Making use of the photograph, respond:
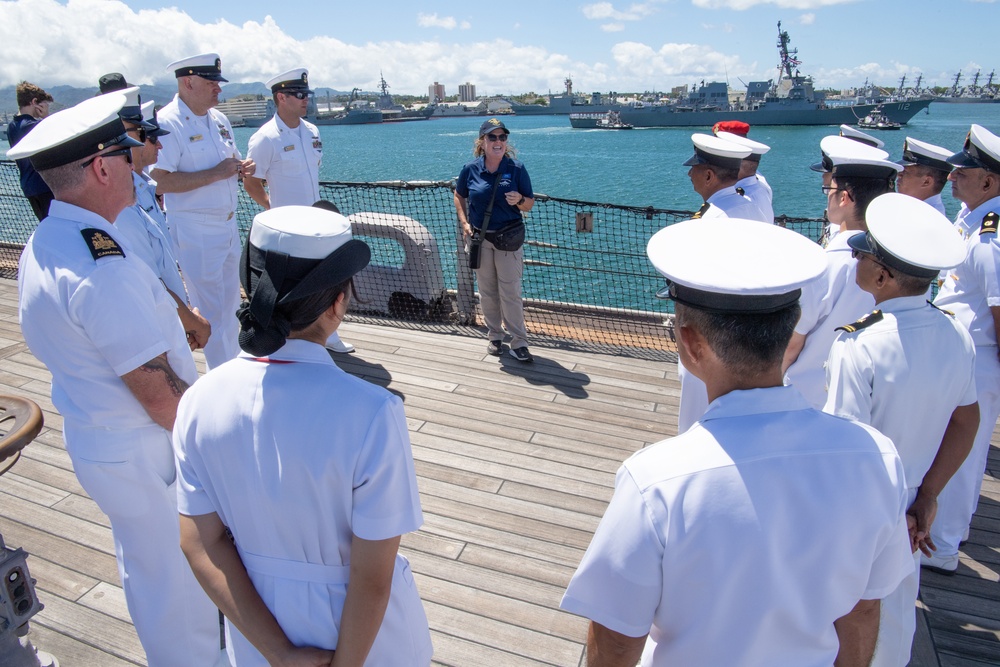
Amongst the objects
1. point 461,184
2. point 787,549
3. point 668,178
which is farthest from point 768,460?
point 668,178

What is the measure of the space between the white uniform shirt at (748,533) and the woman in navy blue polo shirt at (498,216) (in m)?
3.51

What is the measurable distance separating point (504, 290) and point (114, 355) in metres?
3.16

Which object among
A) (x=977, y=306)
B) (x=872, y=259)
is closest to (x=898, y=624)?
(x=872, y=259)

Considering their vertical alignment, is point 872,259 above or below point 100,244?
below

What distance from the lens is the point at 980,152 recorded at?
286cm

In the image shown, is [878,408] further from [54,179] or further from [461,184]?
[461,184]

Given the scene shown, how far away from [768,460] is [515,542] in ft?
6.36

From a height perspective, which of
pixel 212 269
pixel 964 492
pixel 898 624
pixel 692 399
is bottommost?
pixel 964 492

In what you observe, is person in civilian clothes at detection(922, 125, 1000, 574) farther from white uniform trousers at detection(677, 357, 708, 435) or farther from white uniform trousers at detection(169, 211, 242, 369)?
white uniform trousers at detection(169, 211, 242, 369)

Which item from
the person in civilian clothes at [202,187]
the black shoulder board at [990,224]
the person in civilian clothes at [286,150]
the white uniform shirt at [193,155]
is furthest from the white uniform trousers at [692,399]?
the white uniform shirt at [193,155]

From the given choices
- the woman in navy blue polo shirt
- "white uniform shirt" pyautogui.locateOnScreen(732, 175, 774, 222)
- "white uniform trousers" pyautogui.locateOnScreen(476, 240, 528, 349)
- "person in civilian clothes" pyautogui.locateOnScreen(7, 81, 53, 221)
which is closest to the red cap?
"white uniform shirt" pyautogui.locateOnScreen(732, 175, 774, 222)

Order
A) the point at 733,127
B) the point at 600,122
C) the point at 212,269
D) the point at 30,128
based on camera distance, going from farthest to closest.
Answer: the point at 600,122 → the point at 733,127 → the point at 30,128 → the point at 212,269

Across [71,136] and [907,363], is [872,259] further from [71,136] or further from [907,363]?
[71,136]

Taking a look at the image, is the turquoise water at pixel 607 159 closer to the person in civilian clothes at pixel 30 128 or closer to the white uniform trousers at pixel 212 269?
the white uniform trousers at pixel 212 269
